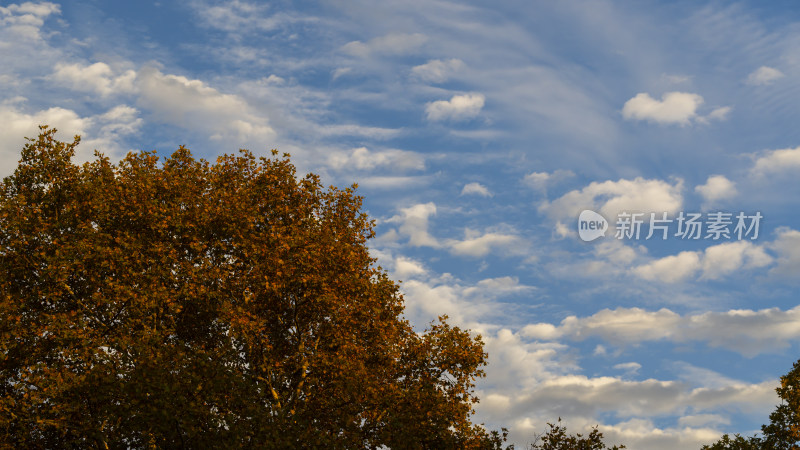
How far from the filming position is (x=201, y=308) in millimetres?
33281

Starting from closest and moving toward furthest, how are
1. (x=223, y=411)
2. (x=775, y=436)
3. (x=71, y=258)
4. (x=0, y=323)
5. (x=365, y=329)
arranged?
(x=223, y=411)
(x=0, y=323)
(x=71, y=258)
(x=365, y=329)
(x=775, y=436)

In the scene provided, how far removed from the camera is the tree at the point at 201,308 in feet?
95.7

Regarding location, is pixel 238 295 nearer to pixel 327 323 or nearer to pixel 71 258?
pixel 327 323

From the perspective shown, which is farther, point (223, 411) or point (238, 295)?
point (238, 295)

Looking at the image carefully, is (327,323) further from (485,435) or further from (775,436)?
(775,436)

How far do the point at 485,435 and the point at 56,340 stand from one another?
19.5 meters

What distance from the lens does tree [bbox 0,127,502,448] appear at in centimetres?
2916

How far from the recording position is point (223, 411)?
2548 centimetres

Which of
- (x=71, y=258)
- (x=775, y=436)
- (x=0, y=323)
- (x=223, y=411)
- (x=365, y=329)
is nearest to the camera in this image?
(x=223, y=411)

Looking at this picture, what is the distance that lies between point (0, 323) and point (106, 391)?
6088mm

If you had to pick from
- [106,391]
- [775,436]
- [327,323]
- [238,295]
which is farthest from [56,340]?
[775,436]

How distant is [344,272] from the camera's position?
108 feet

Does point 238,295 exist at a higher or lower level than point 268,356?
higher

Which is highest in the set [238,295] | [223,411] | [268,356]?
[238,295]
